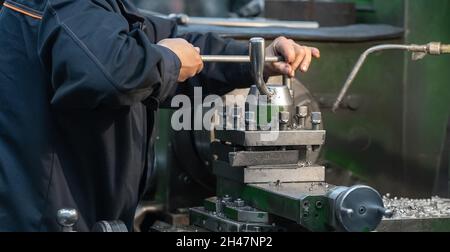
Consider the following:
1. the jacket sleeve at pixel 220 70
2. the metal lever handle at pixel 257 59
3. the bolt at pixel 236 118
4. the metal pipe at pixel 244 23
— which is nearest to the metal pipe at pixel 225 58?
the metal lever handle at pixel 257 59

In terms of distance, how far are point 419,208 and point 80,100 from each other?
2.55 feet

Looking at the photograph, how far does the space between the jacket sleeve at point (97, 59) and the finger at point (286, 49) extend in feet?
1.08

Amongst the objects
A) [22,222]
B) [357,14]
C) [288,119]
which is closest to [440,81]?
[357,14]

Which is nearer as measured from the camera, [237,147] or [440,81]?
[237,147]

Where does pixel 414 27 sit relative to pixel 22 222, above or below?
above

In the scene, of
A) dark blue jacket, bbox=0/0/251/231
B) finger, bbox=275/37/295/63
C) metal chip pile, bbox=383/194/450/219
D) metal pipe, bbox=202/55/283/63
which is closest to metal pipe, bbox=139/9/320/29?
dark blue jacket, bbox=0/0/251/231

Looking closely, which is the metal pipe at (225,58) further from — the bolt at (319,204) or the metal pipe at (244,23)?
the metal pipe at (244,23)

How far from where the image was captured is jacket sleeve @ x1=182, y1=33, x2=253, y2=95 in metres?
2.06

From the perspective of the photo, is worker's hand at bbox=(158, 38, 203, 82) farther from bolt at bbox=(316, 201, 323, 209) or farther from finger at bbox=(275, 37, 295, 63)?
bolt at bbox=(316, 201, 323, 209)

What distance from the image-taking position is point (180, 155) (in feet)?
7.92

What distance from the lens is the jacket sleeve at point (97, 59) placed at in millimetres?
1575

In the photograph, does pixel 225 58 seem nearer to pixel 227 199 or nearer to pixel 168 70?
pixel 168 70
